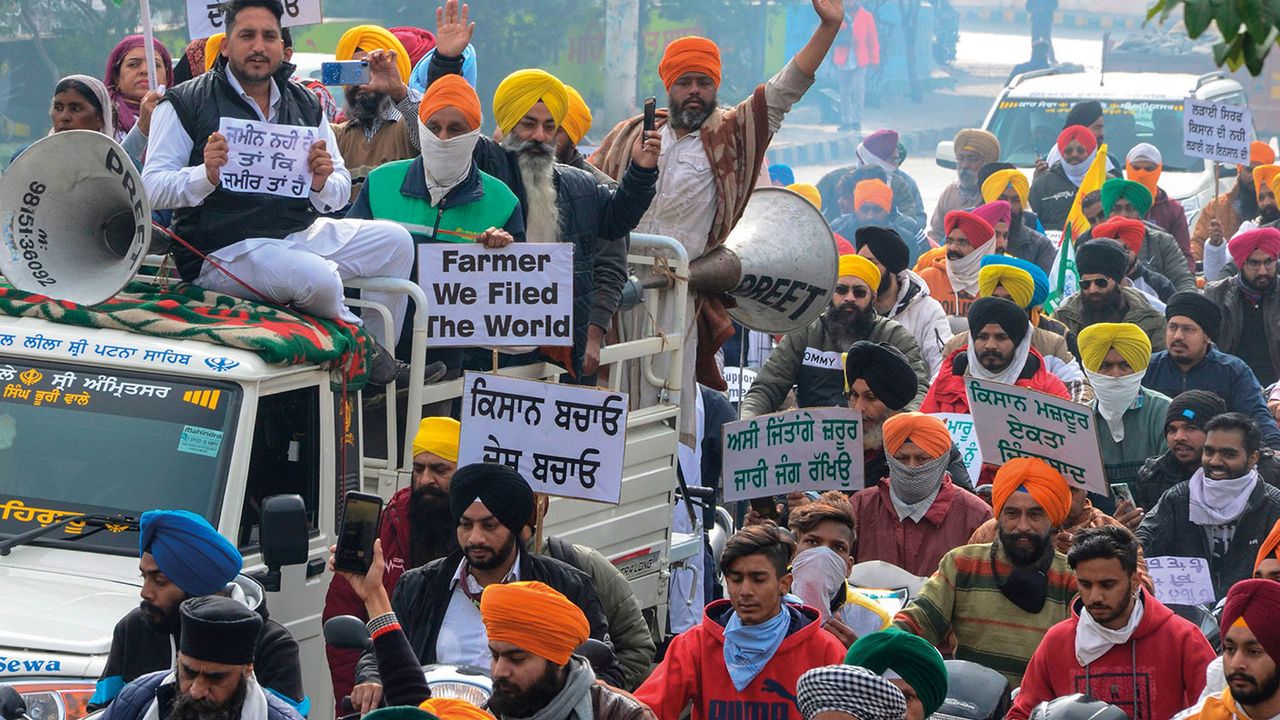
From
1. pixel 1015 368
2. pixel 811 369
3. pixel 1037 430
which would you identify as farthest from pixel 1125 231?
pixel 1037 430

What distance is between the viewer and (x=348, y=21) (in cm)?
2352

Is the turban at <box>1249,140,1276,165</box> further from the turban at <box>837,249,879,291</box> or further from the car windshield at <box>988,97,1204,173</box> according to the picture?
the turban at <box>837,249,879,291</box>

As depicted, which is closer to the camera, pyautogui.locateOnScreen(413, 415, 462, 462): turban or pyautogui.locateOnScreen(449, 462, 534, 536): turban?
pyautogui.locateOnScreen(449, 462, 534, 536): turban

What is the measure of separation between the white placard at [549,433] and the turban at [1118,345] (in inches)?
160

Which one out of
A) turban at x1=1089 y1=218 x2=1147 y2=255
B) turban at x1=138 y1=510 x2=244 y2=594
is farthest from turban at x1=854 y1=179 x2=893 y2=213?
turban at x1=138 y1=510 x2=244 y2=594

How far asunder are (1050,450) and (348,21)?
647 inches

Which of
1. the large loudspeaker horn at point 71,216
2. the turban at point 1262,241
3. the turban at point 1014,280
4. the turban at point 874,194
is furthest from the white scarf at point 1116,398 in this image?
the turban at point 874,194

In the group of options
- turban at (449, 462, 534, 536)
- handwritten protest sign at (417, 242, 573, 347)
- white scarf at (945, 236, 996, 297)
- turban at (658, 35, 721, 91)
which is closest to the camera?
turban at (449, 462, 534, 536)

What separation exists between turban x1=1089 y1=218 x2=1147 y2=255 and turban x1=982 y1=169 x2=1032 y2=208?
2.32 m

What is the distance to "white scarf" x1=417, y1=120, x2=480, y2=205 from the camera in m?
8.40

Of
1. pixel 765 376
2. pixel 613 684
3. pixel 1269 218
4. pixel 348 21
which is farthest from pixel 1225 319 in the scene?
pixel 348 21

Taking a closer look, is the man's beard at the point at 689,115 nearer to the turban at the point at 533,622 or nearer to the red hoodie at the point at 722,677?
the red hoodie at the point at 722,677

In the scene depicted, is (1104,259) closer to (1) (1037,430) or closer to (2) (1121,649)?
(1) (1037,430)

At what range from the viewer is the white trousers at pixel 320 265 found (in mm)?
7633
